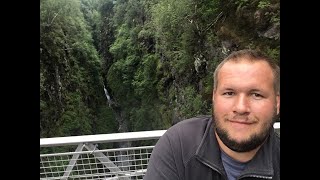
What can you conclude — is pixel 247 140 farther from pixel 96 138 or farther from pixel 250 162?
pixel 96 138

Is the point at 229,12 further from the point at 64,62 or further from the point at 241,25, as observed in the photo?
the point at 64,62

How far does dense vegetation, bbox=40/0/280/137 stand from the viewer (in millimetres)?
5949

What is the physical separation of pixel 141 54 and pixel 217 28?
1.71m

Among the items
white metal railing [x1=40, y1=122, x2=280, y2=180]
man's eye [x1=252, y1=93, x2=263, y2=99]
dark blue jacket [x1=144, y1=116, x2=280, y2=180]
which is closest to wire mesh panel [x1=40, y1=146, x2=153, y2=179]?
white metal railing [x1=40, y1=122, x2=280, y2=180]

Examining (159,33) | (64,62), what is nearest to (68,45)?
(64,62)

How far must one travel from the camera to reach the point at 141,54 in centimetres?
685

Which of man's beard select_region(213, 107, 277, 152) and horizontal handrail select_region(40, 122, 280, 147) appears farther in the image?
horizontal handrail select_region(40, 122, 280, 147)

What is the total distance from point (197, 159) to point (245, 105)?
123mm

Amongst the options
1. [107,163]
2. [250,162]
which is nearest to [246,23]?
[107,163]

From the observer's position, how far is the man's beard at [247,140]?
57 cm

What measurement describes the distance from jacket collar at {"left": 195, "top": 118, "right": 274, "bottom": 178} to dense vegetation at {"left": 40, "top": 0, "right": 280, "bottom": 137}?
497 centimetres

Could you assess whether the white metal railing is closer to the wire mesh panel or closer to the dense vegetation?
the wire mesh panel

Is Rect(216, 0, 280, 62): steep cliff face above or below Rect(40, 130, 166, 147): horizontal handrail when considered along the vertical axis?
above
